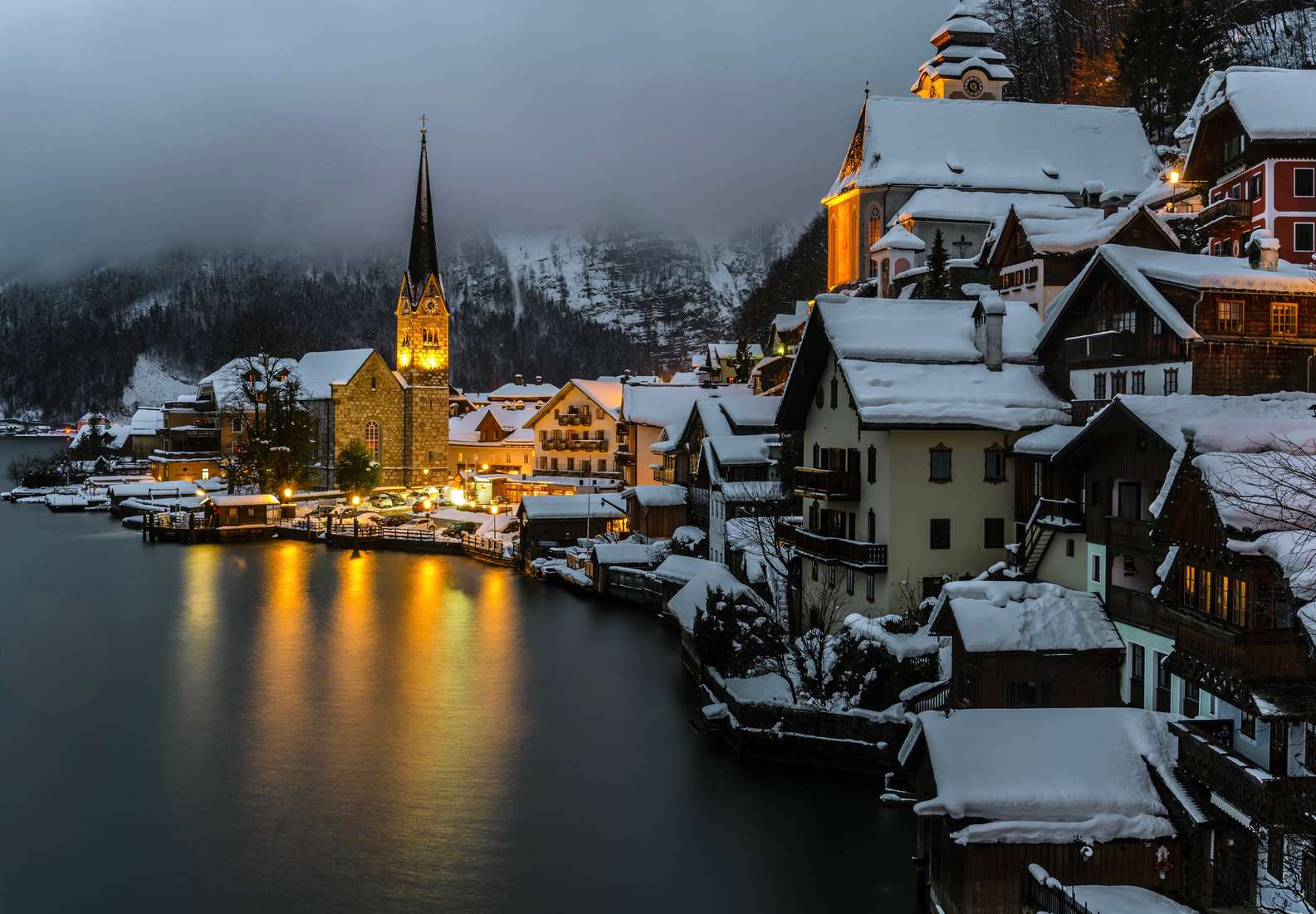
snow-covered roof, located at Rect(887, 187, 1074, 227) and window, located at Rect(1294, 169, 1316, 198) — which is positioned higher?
snow-covered roof, located at Rect(887, 187, 1074, 227)

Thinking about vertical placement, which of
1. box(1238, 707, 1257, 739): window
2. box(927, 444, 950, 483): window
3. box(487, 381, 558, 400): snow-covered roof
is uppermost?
box(487, 381, 558, 400): snow-covered roof

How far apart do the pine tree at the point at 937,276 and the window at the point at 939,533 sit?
16.7m

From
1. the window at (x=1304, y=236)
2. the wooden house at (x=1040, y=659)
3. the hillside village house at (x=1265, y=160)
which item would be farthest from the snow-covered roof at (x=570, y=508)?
the wooden house at (x=1040, y=659)

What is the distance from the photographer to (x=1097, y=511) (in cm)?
2027

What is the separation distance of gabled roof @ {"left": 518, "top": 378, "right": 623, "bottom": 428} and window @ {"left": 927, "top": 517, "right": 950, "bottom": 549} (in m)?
40.6

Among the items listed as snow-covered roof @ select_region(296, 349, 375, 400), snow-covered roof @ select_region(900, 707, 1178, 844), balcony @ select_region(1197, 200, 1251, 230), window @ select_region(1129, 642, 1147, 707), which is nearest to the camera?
snow-covered roof @ select_region(900, 707, 1178, 844)

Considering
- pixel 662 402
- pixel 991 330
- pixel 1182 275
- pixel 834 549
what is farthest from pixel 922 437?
pixel 662 402

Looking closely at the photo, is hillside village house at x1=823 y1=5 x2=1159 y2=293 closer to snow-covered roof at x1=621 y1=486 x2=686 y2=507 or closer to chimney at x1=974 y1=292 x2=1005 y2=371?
snow-covered roof at x1=621 y1=486 x2=686 y2=507

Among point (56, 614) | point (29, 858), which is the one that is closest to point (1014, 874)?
point (29, 858)

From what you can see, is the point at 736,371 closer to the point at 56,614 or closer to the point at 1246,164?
the point at 1246,164

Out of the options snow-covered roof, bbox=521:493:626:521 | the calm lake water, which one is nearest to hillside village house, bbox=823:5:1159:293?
snow-covered roof, bbox=521:493:626:521

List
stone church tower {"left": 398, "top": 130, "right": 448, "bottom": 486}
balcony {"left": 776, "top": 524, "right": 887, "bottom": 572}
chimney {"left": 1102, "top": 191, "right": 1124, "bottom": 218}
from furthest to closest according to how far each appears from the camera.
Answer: stone church tower {"left": 398, "top": 130, "right": 448, "bottom": 486} < chimney {"left": 1102, "top": 191, "right": 1124, "bottom": 218} < balcony {"left": 776, "top": 524, "right": 887, "bottom": 572}

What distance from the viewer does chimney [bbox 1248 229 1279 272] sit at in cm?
2148

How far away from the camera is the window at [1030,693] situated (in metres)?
18.9
